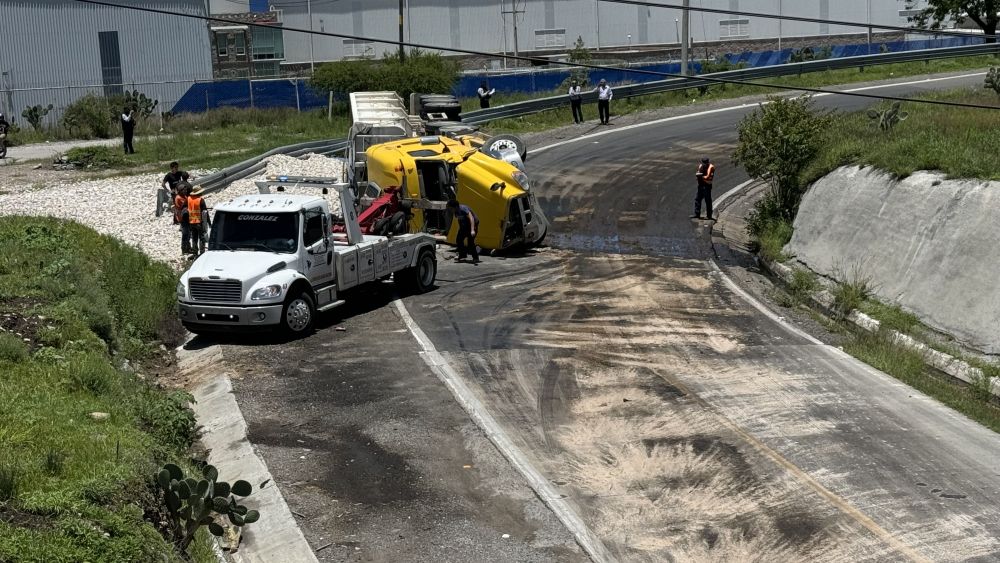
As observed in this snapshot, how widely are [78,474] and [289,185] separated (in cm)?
1124

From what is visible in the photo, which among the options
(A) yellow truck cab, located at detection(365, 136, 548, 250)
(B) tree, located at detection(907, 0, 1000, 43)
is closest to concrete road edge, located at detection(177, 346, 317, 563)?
(A) yellow truck cab, located at detection(365, 136, 548, 250)

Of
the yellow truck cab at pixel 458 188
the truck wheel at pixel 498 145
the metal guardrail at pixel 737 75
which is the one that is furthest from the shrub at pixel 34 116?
the yellow truck cab at pixel 458 188

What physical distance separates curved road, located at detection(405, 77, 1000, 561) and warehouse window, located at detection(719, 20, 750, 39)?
169 feet

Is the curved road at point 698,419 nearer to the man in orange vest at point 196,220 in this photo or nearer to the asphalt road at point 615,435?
the asphalt road at point 615,435

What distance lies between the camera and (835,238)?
25.1 m

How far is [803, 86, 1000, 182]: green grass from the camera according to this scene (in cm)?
2308

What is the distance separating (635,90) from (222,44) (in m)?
38.9

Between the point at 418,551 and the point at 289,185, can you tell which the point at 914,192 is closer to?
the point at 289,185

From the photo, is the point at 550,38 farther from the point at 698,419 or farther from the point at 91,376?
the point at 91,376

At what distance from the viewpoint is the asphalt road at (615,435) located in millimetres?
12086

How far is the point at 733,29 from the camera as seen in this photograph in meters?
75.3

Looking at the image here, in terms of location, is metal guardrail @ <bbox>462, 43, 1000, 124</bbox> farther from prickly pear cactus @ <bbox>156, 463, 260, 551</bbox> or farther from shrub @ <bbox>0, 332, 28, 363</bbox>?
prickly pear cactus @ <bbox>156, 463, 260, 551</bbox>

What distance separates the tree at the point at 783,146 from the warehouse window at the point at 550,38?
4661 cm

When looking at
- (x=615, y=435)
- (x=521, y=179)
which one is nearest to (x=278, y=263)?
(x=615, y=435)
